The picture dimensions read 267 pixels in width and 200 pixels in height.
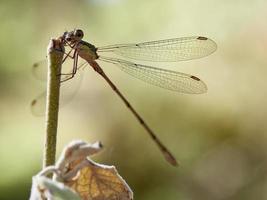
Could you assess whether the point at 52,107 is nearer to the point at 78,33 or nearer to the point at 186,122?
the point at 78,33

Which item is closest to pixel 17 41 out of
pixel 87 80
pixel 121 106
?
pixel 87 80

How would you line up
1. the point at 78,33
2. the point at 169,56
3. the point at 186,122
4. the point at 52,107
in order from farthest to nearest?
the point at 186,122, the point at 169,56, the point at 78,33, the point at 52,107

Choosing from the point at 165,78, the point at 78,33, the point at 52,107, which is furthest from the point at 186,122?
the point at 52,107

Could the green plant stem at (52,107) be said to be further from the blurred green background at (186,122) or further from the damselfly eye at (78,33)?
the blurred green background at (186,122)

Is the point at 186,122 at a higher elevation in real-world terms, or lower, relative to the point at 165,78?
lower

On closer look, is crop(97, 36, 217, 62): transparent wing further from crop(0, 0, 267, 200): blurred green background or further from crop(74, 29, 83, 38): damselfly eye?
crop(0, 0, 267, 200): blurred green background

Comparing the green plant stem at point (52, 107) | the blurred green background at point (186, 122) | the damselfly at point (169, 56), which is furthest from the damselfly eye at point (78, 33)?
the blurred green background at point (186, 122)
